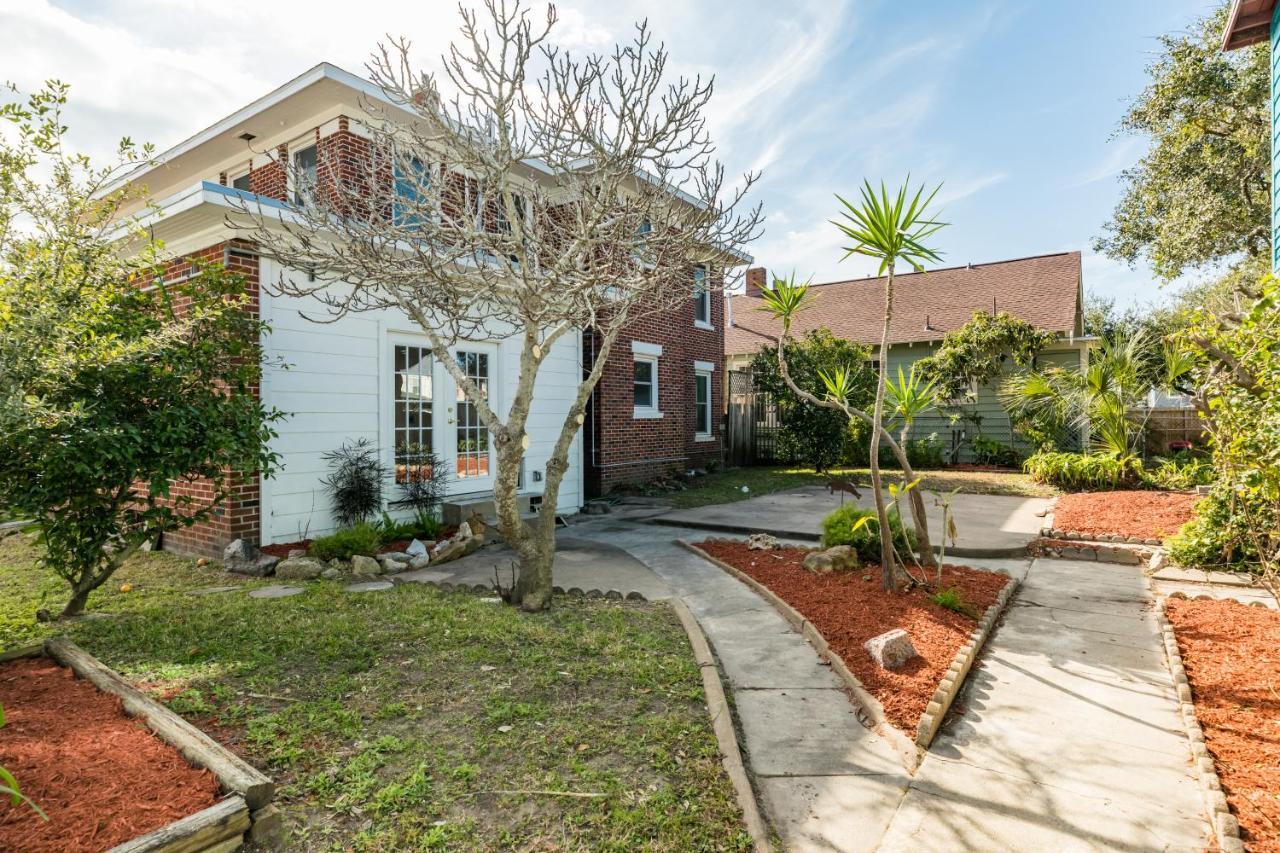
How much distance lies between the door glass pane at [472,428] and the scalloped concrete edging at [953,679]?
6560mm

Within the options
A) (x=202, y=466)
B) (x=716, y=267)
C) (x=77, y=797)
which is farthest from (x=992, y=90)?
(x=77, y=797)

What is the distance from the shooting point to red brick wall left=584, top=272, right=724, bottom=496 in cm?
1176

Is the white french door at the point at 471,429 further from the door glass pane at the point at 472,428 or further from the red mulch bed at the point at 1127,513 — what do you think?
the red mulch bed at the point at 1127,513

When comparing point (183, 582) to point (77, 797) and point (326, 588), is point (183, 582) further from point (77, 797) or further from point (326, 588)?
point (77, 797)

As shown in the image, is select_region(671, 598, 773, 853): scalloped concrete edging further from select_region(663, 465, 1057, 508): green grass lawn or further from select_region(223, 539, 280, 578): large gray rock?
select_region(663, 465, 1057, 508): green grass lawn

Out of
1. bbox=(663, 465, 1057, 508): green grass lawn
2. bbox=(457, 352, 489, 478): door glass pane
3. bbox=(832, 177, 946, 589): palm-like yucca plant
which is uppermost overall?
bbox=(832, 177, 946, 589): palm-like yucca plant

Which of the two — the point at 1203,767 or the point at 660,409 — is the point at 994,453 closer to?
the point at 660,409

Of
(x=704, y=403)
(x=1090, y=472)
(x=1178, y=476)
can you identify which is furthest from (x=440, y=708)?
(x=704, y=403)

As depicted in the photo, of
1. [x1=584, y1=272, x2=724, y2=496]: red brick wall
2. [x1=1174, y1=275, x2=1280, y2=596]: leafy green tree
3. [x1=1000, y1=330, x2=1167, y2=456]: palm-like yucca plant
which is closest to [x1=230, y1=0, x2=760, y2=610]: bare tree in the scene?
[x1=1174, y1=275, x2=1280, y2=596]: leafy green tree

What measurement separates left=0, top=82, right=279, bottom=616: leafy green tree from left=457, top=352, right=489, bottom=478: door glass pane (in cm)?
324

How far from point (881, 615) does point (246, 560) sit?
19.6 ft

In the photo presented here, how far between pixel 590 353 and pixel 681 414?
3378 mm

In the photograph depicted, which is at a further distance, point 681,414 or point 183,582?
point 681,414

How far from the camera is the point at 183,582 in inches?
237
